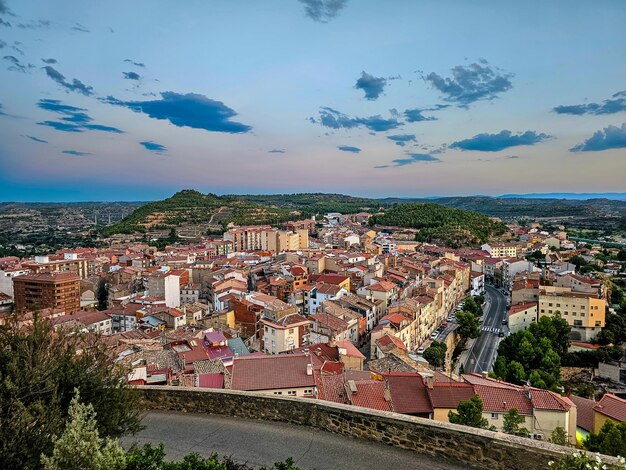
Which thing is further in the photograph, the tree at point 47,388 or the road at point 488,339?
the road at point 488,339

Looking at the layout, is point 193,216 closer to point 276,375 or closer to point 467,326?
point 467,326

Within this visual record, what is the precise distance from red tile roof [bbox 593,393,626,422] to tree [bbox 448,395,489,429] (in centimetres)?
683

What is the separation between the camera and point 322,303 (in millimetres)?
30484

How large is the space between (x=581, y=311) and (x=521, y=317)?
4456 millimetres

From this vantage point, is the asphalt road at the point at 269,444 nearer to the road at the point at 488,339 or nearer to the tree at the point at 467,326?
the road at the point at 488,339

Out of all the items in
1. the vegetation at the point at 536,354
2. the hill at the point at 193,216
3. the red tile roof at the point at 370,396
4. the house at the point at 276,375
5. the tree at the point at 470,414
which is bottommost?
the vegetation at the point at 536,354

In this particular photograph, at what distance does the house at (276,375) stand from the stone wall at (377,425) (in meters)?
5.81

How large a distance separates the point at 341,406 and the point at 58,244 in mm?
97049

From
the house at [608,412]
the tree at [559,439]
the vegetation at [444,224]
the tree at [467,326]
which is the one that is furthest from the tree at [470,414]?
the vegetation at [444,224]

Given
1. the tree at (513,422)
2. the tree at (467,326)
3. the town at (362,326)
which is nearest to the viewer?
the tree at (513,422)

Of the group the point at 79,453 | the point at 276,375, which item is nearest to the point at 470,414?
the point at 276,375

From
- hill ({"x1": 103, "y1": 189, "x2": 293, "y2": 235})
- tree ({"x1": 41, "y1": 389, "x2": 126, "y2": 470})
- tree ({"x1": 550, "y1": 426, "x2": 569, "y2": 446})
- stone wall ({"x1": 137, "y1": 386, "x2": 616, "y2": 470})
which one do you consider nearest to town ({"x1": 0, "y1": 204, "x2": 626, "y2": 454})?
tree ({"x1": 550, "y1": 426, "x2": 569, "y2": 446})

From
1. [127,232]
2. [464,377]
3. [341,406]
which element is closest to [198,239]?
[127,232]

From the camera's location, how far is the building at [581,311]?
3347cm
